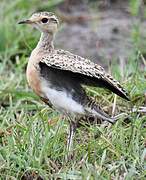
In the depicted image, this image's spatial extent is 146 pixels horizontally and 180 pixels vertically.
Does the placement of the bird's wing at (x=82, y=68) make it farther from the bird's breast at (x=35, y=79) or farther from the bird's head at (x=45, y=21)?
the bird's head at (x=45, y=21)

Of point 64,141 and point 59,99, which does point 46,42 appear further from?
point 64,141

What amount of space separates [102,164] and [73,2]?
4.45 metres

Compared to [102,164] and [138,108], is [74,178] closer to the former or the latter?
[102,164]

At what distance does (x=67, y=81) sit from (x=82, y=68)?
0.17 metres

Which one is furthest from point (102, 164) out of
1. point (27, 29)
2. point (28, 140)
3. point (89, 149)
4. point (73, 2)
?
point (73, 2)

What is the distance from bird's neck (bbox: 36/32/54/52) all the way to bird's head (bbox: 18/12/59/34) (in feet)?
0.10

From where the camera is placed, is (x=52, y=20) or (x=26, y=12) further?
(x=26, y=12)

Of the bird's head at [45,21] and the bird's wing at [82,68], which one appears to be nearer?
the bird's wing at [82,68]

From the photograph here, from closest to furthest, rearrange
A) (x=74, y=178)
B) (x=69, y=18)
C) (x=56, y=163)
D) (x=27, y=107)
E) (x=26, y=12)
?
1. (x=74, y=178)
2. (x=56, y=163)
3. (x=27, y=107)
4. (x=26, y=12)
5. (x=69, y=18)

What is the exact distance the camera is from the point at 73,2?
888 cm

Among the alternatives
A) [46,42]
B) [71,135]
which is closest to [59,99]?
[71,135]

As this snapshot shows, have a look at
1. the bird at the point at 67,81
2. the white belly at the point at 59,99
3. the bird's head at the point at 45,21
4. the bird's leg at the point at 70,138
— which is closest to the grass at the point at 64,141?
the bird's leg at the point at 70,138

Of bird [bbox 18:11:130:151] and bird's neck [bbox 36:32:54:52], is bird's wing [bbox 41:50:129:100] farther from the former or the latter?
bird's neck [bbox 36:32:54:52]

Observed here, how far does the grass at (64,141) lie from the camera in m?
4.61
